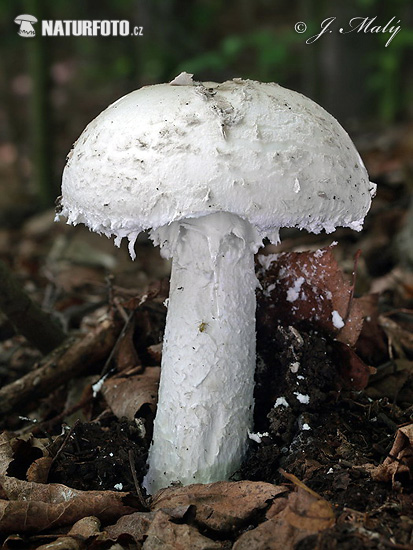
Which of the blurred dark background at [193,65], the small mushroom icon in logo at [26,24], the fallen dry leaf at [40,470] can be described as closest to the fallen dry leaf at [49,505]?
the fallen dry leaf at [40,470]

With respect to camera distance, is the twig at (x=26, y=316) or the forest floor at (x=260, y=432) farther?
the twig at (x=26, y=316)

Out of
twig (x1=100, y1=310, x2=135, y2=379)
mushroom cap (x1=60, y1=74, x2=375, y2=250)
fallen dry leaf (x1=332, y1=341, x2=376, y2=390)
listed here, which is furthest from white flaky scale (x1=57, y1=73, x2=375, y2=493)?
twig (x1=100, y1=310, x2=135, y2=379)

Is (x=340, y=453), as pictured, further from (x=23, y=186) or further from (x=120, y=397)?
(x=23, y=186)

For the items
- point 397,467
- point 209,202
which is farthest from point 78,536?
point 209,202

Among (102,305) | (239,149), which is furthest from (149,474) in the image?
(102,305)

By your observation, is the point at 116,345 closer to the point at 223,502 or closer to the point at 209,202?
the point at 223,502

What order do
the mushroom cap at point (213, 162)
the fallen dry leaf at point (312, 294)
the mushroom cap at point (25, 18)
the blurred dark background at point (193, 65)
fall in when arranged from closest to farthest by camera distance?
the mushroom cap at point (213, 162) < the fallen dry leaf at point (312, 294) < the mushroom cap at point (25, 18) < the blurred dark background at point (193, 65)

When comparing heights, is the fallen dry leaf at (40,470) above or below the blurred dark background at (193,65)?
below

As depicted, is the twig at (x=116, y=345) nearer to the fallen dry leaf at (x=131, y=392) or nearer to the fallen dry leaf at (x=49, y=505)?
the fallen dry leaf at (x=131, y=392)
